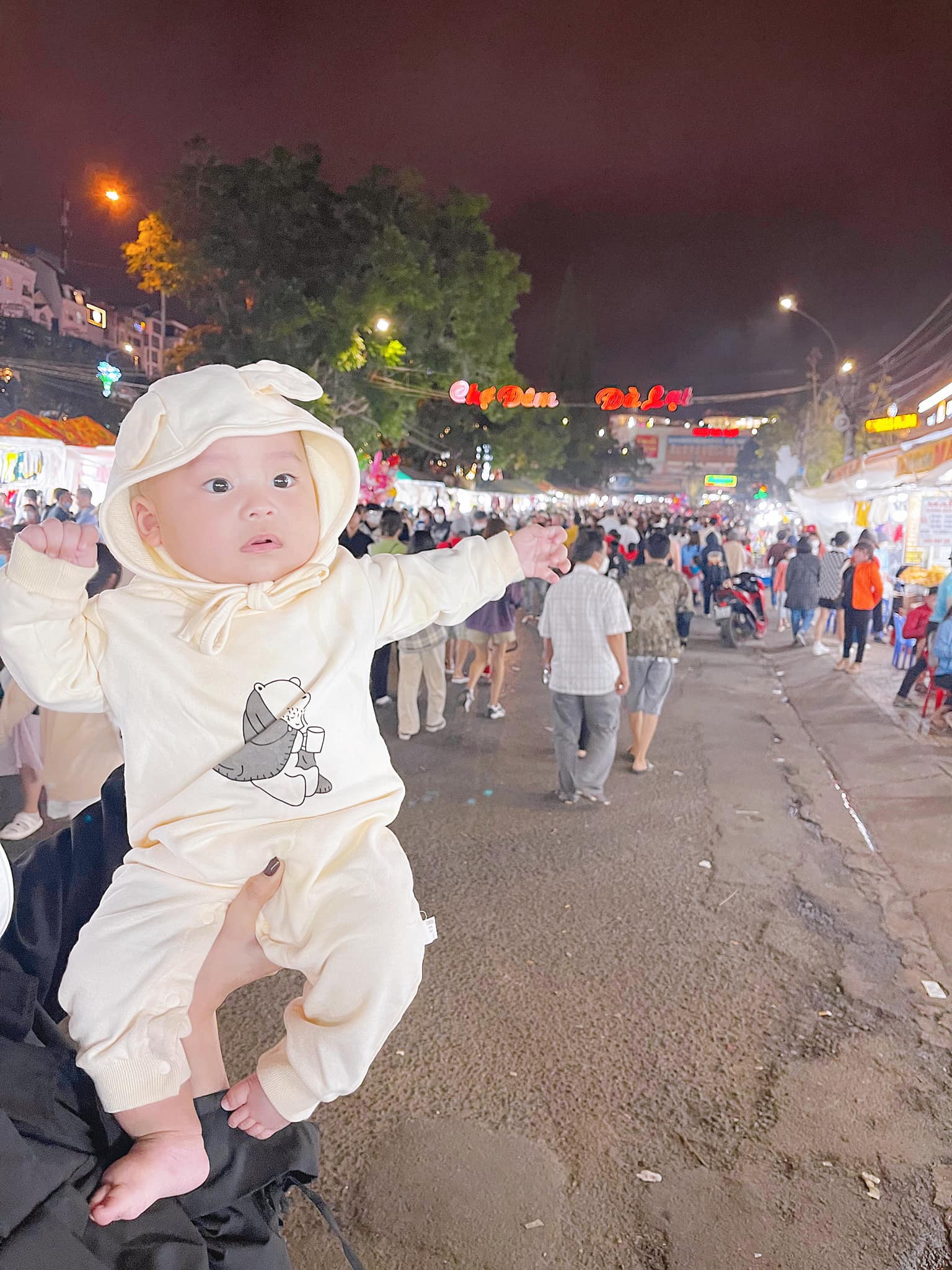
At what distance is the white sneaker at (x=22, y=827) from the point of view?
207 inches

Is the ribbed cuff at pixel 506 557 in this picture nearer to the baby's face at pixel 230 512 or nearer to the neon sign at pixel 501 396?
the baby's face at pixel 230 512

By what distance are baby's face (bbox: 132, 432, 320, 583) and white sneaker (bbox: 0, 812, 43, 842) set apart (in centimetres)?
442

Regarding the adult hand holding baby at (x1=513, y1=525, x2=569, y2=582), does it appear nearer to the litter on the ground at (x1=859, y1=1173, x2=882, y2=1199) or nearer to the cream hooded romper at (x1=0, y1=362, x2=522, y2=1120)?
the cream hooded romper at (x1=0, y1=362, x2=522, y2=1120)

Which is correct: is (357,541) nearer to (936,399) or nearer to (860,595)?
(860,595)

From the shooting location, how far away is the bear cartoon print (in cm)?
165

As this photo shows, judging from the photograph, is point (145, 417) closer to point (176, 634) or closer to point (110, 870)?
point (176, 634)

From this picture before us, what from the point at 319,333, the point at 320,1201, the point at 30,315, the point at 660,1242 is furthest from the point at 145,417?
the point at 30,315

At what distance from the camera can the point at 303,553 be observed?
182cm

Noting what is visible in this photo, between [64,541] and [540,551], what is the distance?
1.11 m

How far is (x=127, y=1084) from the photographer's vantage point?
132cm

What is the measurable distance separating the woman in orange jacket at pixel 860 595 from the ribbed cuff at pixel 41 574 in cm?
1202

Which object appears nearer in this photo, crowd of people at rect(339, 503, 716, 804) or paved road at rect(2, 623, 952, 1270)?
paved road at rect(2, 623, 952, 1270)

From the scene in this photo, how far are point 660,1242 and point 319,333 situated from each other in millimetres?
18803

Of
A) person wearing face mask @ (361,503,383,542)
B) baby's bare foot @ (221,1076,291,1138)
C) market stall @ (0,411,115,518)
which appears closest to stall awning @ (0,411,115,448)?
market stall @ (0,411,115,518)
